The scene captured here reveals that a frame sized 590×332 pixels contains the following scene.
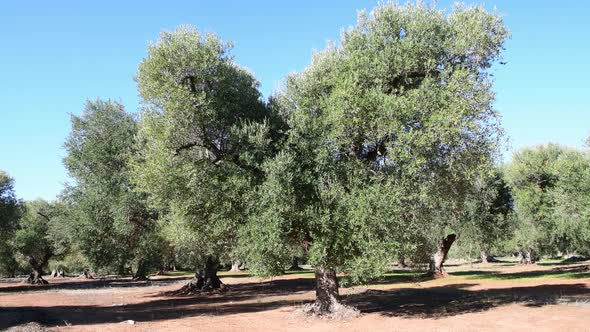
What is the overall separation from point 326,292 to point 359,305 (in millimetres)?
6114

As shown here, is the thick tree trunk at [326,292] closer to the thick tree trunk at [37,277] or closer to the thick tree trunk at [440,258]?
the thick tree trunk at [440,258]

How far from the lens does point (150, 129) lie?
24.0m

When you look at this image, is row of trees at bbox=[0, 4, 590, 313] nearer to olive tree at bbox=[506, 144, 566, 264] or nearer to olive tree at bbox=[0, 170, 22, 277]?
olive tree at bbox=[506, 144, 566, 264]

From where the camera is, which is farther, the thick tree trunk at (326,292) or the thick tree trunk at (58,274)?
the thick tree trunk at (58,274)

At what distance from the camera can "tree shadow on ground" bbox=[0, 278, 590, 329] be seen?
2700cm

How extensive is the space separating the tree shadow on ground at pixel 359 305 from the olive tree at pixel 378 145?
613 cm

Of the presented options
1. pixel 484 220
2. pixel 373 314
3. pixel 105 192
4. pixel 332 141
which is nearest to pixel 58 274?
pixel 105 192

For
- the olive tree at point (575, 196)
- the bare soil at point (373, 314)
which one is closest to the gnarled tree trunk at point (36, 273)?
the bare soil at point (373, 314)

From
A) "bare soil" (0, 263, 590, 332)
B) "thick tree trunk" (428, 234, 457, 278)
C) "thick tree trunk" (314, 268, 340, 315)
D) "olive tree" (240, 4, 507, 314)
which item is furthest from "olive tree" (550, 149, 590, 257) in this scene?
Answer: "thick tree trunk" (314, 268, 340, 315)

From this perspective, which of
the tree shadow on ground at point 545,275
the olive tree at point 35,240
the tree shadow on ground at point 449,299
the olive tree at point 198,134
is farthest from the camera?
the olive tree at point 35,240

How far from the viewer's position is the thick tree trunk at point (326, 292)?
81.5 feet

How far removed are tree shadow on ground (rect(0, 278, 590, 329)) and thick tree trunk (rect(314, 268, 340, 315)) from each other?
3271mm

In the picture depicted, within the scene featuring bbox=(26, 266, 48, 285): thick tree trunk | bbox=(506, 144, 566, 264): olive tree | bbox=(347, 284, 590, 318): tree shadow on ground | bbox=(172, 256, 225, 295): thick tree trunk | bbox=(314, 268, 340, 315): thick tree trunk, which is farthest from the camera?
bbox=(26, 266, 48, 285): thick tree trunk

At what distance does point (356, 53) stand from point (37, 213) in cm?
7589
